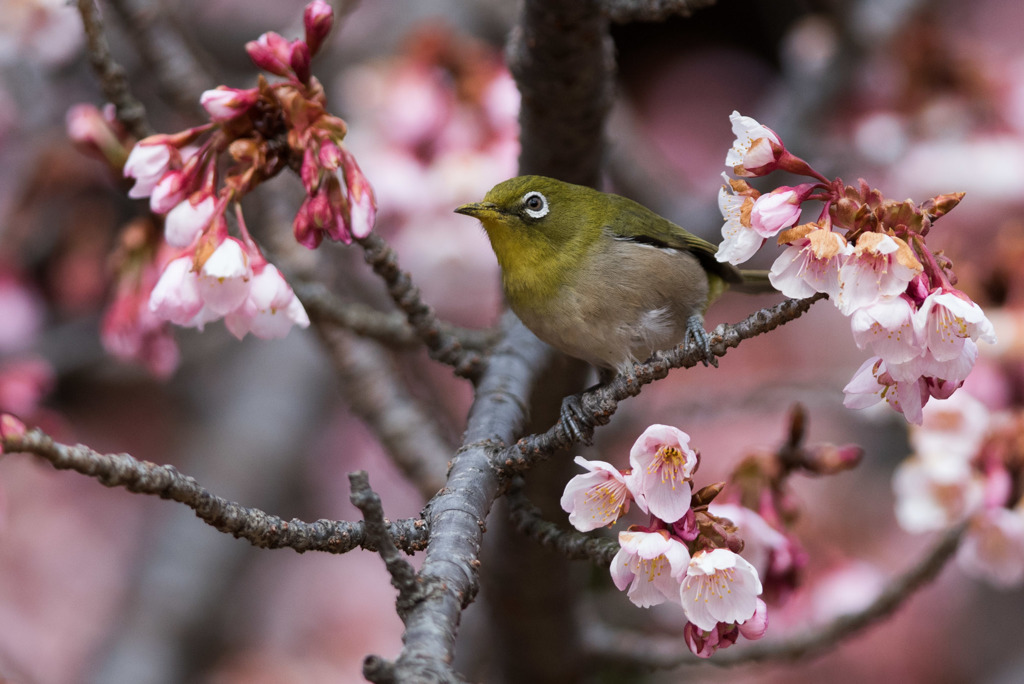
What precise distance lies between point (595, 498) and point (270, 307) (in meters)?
0.64

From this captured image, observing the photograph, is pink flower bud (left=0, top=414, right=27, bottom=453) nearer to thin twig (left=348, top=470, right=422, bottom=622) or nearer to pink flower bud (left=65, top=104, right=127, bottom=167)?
thin twig (left=348, top=470, right=422, bottom=622)

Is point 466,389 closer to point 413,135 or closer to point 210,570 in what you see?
point 210,570

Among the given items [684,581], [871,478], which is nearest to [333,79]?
[871,478]

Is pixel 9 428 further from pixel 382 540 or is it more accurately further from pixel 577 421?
pixel 577 421

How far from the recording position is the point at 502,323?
2.34m

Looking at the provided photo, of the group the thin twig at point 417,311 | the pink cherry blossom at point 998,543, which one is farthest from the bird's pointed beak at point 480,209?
the pink cherry blossom at point 998,543

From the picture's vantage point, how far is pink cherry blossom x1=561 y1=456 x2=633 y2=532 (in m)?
1.38

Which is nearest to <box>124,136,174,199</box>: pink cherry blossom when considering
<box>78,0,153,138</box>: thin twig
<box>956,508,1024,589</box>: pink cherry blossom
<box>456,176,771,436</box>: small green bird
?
<box>78,0,153,138</box>: thin twig

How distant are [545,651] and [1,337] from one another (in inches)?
99.1

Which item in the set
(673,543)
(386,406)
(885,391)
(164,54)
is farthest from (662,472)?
(164,54)

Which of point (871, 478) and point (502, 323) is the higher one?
point (871, 478)

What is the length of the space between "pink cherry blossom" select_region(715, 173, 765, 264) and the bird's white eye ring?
694 millimetres

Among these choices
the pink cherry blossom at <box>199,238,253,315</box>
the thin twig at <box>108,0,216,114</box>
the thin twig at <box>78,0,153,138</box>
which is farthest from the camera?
the thin twig at <box>108,0,216,114</box>

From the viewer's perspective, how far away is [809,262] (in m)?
1.28
